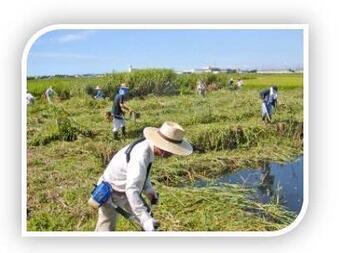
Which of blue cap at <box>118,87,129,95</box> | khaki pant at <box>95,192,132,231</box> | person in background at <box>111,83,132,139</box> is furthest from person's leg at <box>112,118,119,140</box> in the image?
khaki pant at <box>95,192,132,231</box>

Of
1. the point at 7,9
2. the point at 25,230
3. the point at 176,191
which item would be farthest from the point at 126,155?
the point at 7,9

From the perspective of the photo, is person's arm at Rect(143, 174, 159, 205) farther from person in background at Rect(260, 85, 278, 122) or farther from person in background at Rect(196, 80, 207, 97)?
person in background at Rect(260, 85, 278, 122)

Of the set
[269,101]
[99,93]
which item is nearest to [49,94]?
[99,93]

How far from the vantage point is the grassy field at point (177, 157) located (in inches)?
143

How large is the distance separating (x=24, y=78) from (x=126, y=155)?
0.46 m

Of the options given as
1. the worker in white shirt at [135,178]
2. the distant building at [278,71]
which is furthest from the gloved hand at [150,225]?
the distant building at [278,71]

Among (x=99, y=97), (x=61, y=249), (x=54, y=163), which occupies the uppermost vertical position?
(x=99, y=97)

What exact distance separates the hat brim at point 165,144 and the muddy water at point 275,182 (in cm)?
13

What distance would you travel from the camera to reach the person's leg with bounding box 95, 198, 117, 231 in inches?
143

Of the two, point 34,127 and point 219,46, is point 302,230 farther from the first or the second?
point 34,127

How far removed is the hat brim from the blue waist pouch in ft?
0.75

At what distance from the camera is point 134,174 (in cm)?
359

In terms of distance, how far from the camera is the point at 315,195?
12.0 feet

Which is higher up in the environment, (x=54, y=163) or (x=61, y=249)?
(x=54, y=163)
